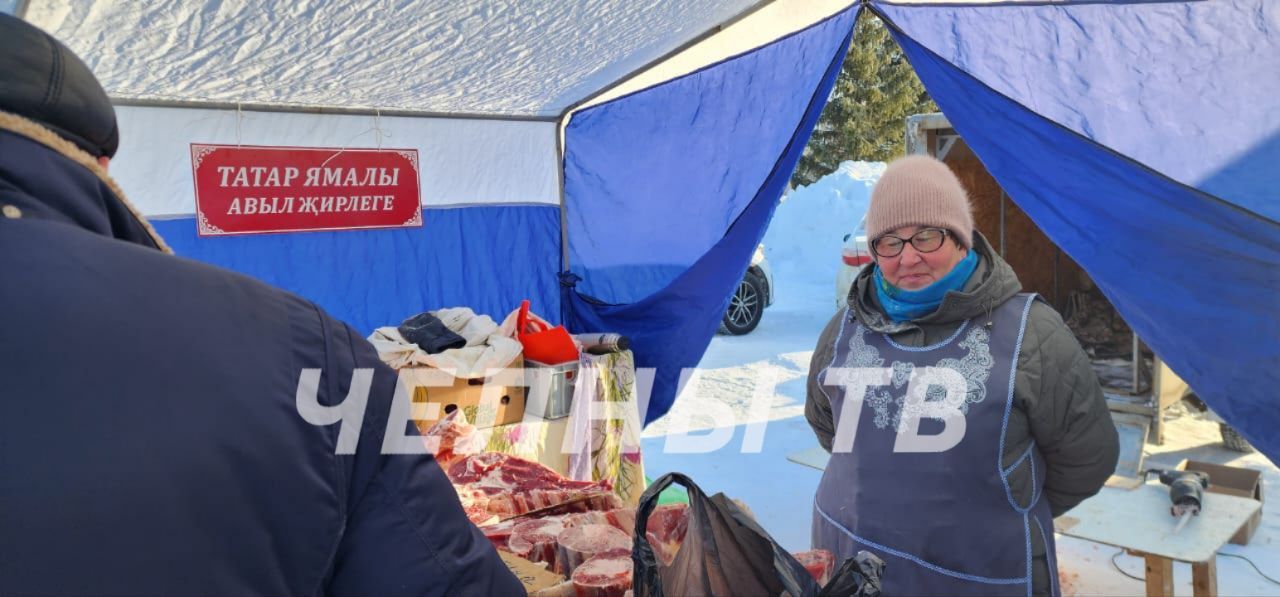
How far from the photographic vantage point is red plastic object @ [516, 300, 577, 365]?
4.51m

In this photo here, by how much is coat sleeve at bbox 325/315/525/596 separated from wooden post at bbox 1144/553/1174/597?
9.56 feet

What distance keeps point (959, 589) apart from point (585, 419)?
2643 mm

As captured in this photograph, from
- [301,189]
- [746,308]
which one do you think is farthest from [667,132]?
[746,308]

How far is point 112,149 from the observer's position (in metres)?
0.90

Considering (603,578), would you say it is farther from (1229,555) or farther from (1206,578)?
(1229,555)

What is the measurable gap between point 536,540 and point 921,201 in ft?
4.41

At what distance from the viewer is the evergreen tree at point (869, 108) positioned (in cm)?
1830

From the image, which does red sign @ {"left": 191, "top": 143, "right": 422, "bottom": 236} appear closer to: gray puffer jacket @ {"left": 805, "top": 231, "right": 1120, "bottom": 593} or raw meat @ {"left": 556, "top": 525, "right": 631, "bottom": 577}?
raw meat @ {"left": 556, "top": 525, "right": 631, "bottom": 577}

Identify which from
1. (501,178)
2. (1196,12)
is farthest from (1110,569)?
(501,178)

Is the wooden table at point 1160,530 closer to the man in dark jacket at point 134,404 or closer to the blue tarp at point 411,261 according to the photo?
the man in dark jacket at point 134,404

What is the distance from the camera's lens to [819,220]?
62.6 feet

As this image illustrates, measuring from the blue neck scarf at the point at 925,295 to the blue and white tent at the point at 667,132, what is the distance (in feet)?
2.54

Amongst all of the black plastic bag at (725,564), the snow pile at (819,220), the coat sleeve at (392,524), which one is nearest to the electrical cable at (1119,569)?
the black plastic bag at (725,564)

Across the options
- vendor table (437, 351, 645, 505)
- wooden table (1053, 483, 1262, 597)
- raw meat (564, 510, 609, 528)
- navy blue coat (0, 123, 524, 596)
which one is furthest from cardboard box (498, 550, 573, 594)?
vendor table (437, 351, 645, 505)
